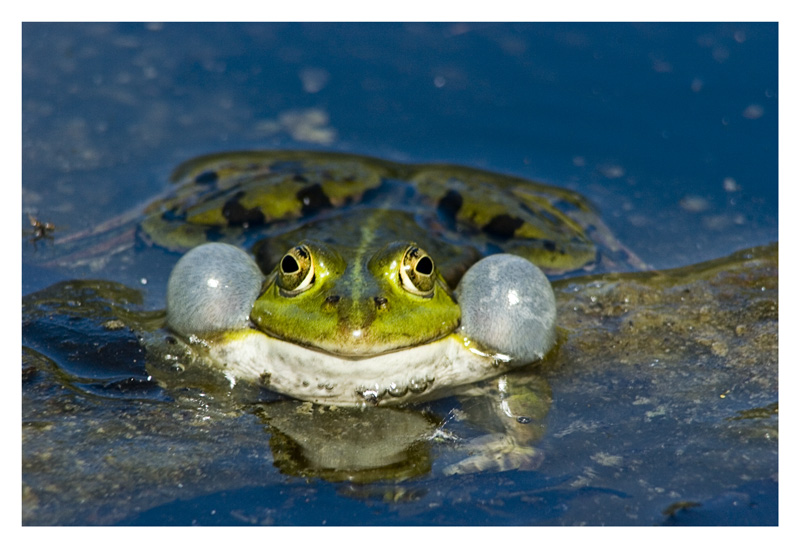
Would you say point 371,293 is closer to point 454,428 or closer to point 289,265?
point 289,265

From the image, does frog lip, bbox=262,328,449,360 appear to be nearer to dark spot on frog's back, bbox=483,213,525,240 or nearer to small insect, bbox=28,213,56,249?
dark spot on frog's back, bbox=483,213,525,240

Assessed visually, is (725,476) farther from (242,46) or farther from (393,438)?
(242,46)

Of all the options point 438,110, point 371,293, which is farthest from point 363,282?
point 438,110

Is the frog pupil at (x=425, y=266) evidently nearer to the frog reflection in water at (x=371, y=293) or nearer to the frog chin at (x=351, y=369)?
the frog reflection in water at (x=371, y=293)

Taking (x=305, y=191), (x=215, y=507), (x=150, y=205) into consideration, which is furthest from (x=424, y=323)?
(x=150, y=205)

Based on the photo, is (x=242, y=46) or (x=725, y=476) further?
(x=242, y=46)

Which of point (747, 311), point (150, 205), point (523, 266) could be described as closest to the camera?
point (523, 266)

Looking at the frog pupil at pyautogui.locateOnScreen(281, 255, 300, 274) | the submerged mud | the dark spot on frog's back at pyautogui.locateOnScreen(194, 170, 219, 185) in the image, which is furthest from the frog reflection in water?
the dark spot on frog's back at pyautogui.locateOnScreen(194, 170, 219, 185)
